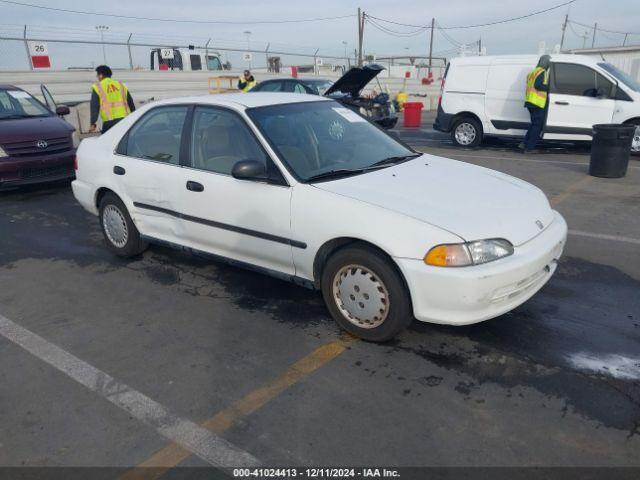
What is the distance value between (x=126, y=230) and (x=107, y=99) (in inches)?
175

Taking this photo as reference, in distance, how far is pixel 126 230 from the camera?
4965 millimetres

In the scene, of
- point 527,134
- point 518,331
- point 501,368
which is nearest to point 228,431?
point 501,368

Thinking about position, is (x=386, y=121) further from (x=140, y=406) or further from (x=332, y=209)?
(x=140, y=406)

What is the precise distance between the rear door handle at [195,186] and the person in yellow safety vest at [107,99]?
502 centimetres

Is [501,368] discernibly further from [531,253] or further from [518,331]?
[531,253]

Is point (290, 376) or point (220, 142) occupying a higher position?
point (220, 142)

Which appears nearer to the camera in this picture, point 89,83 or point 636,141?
point 636,141

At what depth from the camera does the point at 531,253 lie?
126 inches

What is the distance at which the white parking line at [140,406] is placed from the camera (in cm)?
249

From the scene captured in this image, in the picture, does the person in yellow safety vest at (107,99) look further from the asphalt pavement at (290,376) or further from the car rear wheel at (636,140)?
the car rear wheel at (636,140)

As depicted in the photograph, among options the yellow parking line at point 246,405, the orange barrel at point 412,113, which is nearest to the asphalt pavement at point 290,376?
the yellow parking line at point 246,405

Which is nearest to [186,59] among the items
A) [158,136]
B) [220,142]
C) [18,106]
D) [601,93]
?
[18,106]

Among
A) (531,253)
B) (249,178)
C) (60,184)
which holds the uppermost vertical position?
(249,178)

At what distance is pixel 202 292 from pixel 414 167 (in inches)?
79.1
